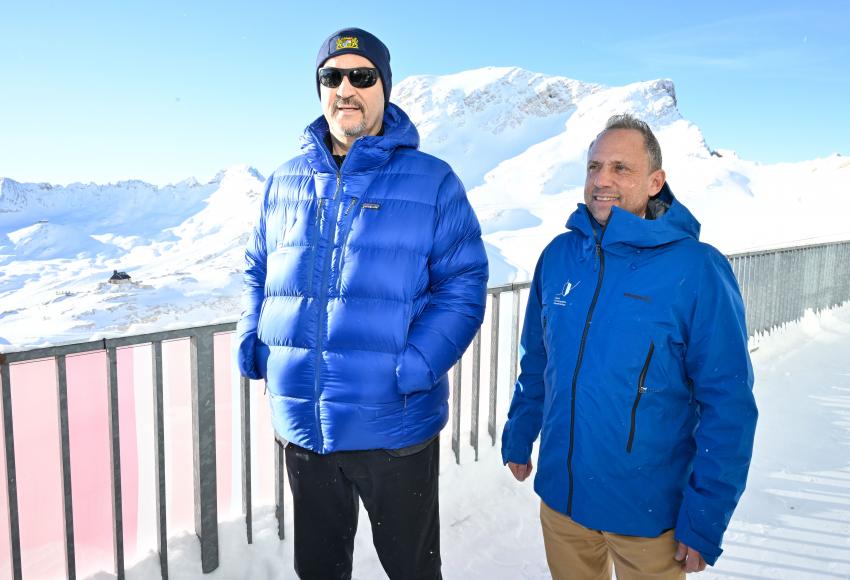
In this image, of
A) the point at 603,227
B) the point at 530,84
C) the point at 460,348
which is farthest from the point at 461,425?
the point at 530,84

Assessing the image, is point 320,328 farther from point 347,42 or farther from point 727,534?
point 727,534

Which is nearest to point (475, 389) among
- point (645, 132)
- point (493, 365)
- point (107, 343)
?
point (493, 365)

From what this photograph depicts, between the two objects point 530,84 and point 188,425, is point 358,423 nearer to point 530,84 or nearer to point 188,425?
point 188,425

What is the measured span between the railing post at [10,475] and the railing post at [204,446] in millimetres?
653

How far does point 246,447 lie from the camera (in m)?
2.68

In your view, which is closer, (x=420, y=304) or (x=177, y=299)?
(x=420, y=304)

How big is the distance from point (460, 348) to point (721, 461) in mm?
781

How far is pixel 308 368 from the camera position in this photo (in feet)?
5.73

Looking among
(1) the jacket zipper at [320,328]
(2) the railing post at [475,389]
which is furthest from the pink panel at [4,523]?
(2) the railing post at [475,389]

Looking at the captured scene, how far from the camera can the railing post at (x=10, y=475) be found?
1.96 meters

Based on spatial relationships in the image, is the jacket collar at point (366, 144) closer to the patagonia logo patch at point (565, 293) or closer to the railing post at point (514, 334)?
the patagonia logo patch at point (565, 293)

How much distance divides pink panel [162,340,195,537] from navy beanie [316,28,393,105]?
1.38m

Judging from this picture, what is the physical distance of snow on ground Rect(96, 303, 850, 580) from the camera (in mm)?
2633

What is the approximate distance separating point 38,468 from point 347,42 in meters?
1.98
